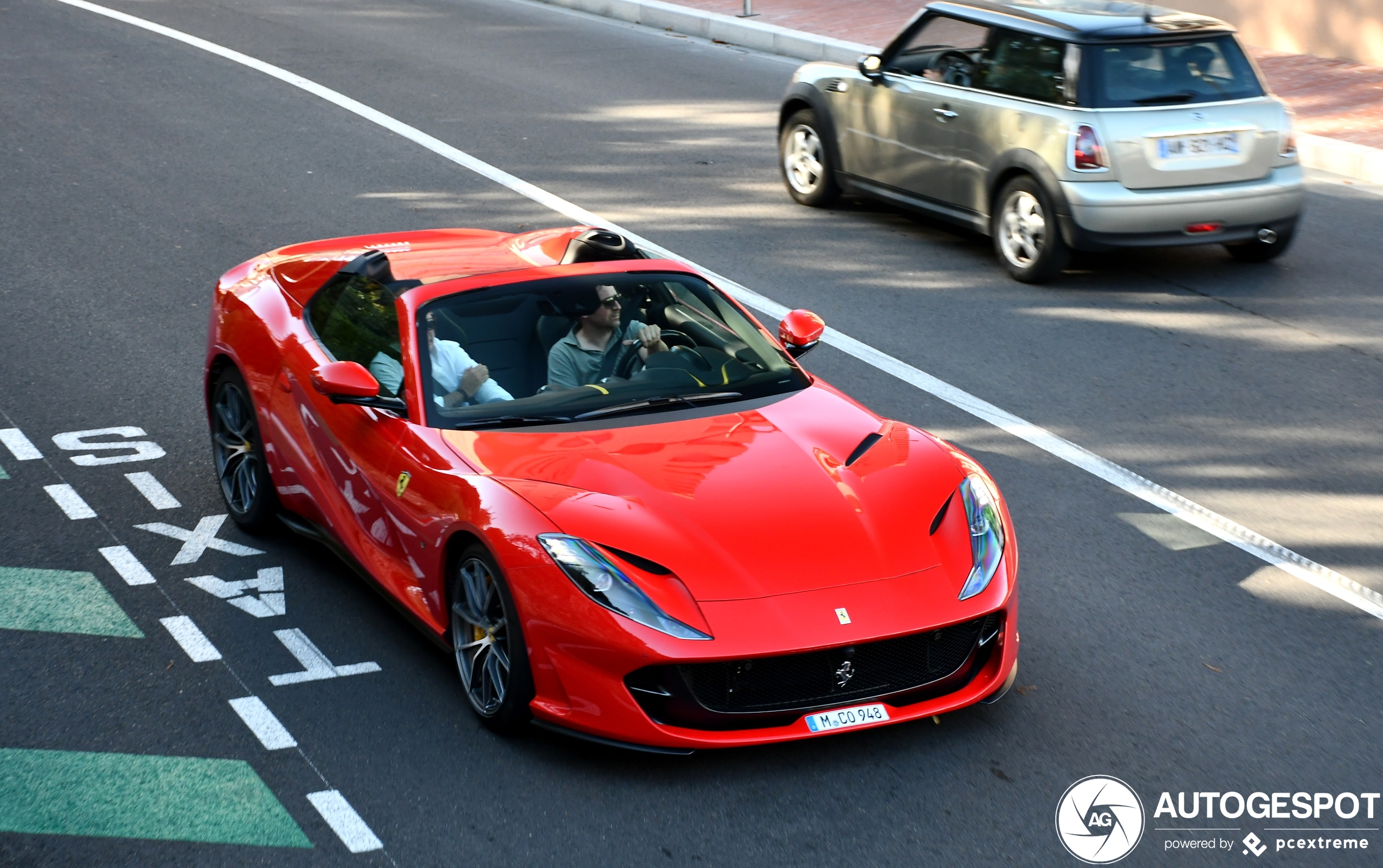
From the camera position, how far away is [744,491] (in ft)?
17.1

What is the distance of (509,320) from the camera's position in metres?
6.12

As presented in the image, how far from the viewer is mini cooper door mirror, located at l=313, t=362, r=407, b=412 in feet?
18.7

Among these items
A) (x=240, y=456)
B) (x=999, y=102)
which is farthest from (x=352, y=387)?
(x=999, y=102)

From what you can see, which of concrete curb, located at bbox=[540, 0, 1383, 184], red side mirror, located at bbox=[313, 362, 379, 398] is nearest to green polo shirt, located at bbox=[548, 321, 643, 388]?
red side mirror, located at bbox=[313, 362, 379, 398]

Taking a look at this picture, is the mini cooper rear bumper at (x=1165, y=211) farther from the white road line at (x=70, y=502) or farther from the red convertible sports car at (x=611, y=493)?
the white road line at (x=70, y=502)

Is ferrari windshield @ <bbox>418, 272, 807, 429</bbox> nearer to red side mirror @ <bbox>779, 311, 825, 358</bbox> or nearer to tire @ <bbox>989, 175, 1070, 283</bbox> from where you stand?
red side mirror @ <bbox>779, 311, 825, 358</bbox>

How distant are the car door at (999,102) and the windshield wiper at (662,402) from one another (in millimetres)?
5276

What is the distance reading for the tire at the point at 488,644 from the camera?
196 inches

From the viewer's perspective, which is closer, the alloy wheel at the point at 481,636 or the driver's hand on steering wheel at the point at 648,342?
the alloy wheel at the point at 481,636

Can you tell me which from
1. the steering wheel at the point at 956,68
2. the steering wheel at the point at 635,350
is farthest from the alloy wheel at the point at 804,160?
the steering wheel at the point at 635,350

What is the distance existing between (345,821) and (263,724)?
0.76m

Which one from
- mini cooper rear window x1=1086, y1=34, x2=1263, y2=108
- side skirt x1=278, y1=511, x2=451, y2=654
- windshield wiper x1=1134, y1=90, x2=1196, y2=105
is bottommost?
side skirt x1=278, y1=511, x2=451, y2=654

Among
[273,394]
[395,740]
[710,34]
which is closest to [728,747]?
[395,740]

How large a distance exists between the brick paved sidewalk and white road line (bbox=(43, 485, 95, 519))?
37.5 ft
